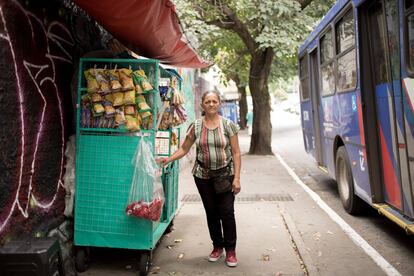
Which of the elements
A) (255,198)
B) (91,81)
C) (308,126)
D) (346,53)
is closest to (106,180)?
(91,81)

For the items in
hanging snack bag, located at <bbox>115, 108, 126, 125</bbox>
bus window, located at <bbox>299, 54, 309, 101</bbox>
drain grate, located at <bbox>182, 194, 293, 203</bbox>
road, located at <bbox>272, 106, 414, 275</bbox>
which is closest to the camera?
hanging snack bag, located at <bbox>115, 108, 126, 125</bbox>

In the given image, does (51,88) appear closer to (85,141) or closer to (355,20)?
(85,141)

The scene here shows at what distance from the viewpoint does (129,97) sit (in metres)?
4.02

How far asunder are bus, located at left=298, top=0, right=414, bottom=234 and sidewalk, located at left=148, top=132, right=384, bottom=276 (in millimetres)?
591

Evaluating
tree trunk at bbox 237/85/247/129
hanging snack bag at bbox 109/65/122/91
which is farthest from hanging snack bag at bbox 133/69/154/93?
tree trunk at bbox 237/85/247/129

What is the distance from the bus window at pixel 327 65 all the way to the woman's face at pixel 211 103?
307cm

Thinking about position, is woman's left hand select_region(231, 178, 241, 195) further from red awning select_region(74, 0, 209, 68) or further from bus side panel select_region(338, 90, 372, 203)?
bus side panel select_region(338, 90, 372, 203)

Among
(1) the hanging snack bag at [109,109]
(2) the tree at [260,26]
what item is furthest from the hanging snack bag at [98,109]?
(2) the tree at [260,26]

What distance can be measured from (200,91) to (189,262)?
36.6ft

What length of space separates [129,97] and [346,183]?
3.92m

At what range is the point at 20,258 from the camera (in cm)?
281

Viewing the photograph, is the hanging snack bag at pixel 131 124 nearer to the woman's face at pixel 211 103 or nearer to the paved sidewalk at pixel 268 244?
the woman's face at pixel 211 103

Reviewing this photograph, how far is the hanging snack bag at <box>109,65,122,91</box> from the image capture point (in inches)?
157

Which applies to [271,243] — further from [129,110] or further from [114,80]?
[114,80]
